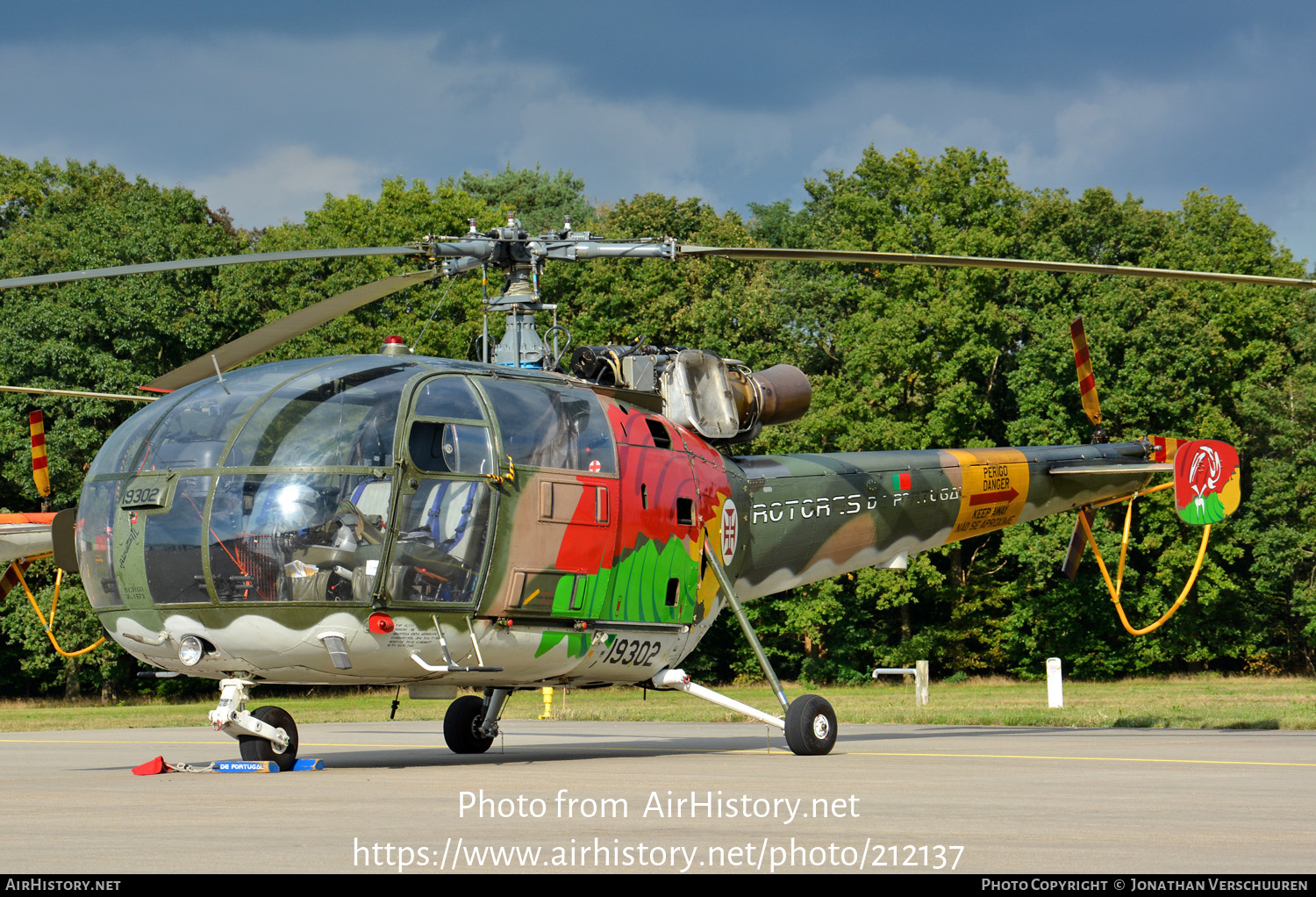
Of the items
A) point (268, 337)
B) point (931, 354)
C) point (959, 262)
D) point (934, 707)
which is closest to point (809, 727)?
point (959, 262)

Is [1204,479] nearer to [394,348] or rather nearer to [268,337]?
[394,348]

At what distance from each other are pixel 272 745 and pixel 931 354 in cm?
3711

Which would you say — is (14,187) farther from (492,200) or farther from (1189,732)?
(1189,732)

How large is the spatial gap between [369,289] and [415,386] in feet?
3.76

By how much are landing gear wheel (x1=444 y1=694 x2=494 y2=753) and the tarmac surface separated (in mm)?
311

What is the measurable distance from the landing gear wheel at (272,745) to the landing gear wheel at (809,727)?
457 centimetres

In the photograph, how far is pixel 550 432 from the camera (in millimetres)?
12070

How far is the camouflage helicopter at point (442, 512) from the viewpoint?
10586 millimetres

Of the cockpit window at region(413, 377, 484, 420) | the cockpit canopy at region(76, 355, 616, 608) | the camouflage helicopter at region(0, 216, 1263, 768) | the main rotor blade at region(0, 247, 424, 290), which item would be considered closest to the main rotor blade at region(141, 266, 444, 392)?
the camouflage helicopter at region(0, 216, 1263, 768)

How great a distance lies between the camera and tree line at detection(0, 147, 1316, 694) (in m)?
43.9

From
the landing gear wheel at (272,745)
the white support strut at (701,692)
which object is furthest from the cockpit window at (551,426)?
the landing gear wheel at (272,745)

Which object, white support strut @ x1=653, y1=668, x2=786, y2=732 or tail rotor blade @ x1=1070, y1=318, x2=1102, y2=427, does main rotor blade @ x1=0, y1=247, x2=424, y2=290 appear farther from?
tail rotor blade @ x1=1070, y1=318, x2=1102, y2=427

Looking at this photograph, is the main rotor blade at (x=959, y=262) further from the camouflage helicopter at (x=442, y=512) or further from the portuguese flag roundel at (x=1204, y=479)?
the portuguese flag roundel at (x=1204, y=479)
